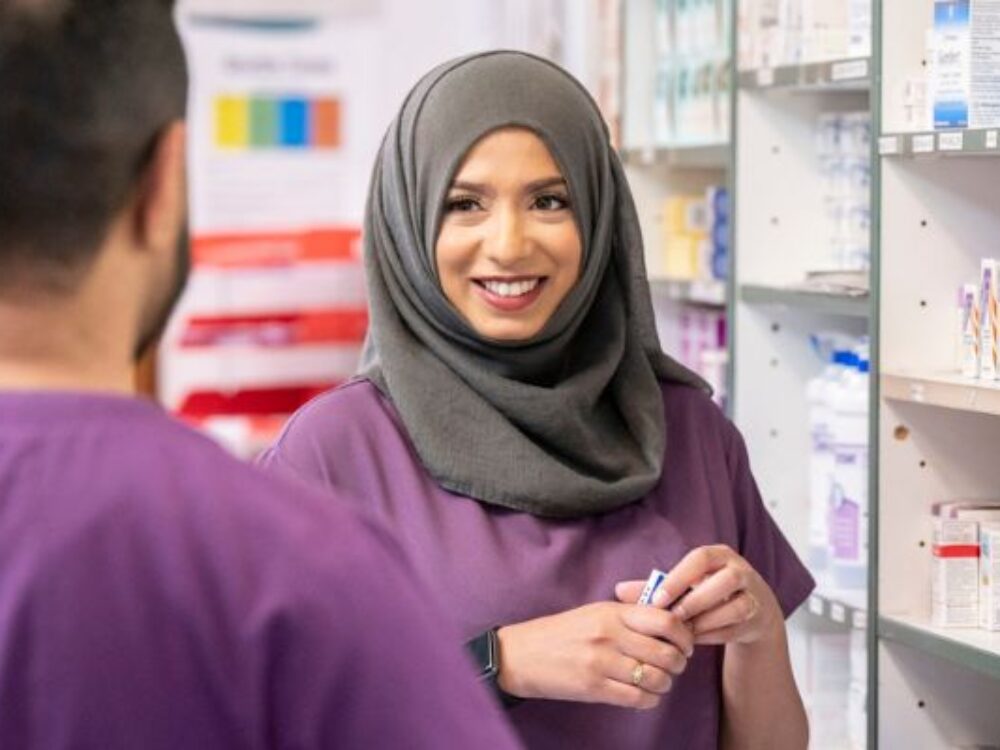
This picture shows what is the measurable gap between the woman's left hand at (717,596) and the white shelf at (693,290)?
1579 mm

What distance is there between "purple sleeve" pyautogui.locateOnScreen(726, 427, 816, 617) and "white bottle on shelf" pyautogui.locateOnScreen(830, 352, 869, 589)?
85cm

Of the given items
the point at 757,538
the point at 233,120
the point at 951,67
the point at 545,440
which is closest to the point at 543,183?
the point at 545,440

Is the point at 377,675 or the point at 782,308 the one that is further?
the point at 782,308

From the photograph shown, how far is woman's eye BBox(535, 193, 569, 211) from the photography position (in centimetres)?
261

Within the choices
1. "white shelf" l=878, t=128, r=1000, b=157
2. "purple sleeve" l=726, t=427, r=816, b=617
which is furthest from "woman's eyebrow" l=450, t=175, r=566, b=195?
"white shelf" l=878, t=128, r=1000, b=157

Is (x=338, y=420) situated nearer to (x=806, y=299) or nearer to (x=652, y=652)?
(x=652, y=652)

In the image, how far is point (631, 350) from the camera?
8.83 ft

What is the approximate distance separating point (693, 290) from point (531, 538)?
5.84 feet

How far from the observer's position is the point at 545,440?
2.63 metres

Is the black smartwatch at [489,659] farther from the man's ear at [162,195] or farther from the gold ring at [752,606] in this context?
the man's ear at [162,195]

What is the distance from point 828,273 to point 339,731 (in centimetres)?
252

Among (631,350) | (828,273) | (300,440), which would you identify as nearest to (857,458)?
(828,273)

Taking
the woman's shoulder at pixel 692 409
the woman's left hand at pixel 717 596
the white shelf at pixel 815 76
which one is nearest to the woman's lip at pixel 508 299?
the woman's shoulder at pixel 692 409

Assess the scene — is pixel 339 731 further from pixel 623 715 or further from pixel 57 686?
pixel 623 715
